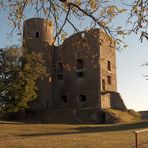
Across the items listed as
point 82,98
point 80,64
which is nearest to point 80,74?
point 80,64

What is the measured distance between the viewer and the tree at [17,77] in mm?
43031

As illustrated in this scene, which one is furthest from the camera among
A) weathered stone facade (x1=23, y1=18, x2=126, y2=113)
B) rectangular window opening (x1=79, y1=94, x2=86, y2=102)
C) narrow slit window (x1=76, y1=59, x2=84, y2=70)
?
narrow slit window (x1=76, y1=59, x2=84, y2=70)

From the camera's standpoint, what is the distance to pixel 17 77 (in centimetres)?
4453

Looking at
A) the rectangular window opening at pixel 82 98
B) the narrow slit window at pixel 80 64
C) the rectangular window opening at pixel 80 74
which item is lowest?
the rectangular window opening at pixel 82 98

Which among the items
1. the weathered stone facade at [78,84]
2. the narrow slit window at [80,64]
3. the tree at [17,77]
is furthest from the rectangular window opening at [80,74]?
the tree at [17,77]

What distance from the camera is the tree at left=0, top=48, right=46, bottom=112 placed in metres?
43.0

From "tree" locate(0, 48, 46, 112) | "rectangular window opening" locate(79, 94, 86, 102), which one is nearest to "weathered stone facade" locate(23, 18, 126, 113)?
"rectangular window opening" locate(79, 94, 86, 102)

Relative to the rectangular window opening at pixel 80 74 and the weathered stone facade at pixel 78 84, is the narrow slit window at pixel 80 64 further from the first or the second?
the rectangular window opening at pixel 80 74

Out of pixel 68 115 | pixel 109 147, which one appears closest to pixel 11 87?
pixel 68 115

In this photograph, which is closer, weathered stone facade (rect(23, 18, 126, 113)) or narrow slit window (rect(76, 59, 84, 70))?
weathered stone facade (rect(23, 18, 126, 113))

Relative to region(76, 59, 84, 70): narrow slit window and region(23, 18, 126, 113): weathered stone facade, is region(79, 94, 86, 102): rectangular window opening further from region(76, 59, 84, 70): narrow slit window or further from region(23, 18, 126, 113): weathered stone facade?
region(76, 59, 84, 70): narrow slit window

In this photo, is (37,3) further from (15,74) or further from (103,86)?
(103,86)

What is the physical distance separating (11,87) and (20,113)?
12.4m

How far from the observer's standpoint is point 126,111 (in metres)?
56.4
